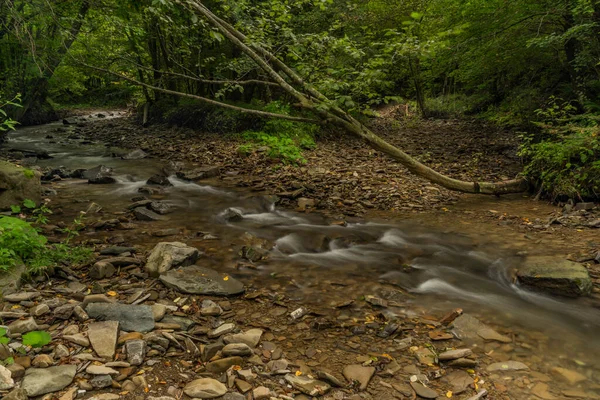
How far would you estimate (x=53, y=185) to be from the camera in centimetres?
983

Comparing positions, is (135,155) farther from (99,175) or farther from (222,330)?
(222,330)

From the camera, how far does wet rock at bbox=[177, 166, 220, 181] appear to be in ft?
35.9

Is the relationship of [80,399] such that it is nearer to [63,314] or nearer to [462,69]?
[63,314]

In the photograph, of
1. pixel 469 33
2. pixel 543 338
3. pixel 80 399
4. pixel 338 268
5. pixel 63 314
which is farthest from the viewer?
pixel 469 33

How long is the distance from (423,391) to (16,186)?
8234 mm

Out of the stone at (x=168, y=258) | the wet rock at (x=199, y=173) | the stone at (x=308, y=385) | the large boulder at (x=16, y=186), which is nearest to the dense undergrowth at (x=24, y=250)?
the stone at (x=168, y=258)

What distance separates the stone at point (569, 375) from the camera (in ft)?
10.6

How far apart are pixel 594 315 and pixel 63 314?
5.84m

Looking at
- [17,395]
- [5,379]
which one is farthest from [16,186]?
[17,395]

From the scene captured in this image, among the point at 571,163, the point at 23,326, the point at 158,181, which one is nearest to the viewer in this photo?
the point at 23,326

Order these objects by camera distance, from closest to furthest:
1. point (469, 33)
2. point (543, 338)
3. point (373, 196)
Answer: point (543, 338) < point (373, 196) < point (469, 33)

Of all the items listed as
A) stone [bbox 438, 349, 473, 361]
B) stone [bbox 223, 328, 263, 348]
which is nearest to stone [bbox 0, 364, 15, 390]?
stone [bbox 223, 328, 263, 348]

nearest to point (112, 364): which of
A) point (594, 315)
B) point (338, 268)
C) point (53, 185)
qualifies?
point (338, 268)

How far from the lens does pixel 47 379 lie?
8.74ft
